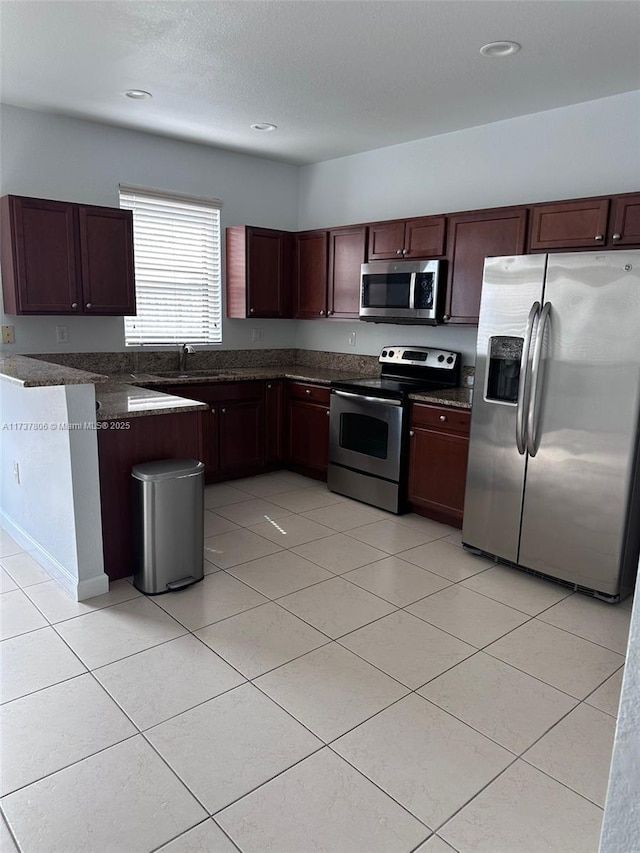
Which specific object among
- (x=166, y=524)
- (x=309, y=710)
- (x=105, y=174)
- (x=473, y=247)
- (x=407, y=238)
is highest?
(x=105, y=174)

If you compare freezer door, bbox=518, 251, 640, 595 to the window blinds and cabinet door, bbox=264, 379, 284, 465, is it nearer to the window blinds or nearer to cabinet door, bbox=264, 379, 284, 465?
cabinet door, bbox=264, 379, 284, 465

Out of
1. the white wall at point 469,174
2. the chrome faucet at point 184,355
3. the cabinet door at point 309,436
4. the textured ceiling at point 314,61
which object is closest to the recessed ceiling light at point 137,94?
Result: the textured ceiling at point 314,61

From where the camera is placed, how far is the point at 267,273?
5.16 metres

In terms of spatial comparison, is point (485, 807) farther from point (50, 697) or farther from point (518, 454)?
point (518, 454)

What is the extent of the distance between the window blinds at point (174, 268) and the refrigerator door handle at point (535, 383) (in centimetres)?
302

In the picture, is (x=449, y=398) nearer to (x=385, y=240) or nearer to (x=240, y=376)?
(x=385, y=240)

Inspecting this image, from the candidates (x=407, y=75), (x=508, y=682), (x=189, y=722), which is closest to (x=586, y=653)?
(x=508, y=682)

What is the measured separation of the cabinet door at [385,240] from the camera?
4406mm

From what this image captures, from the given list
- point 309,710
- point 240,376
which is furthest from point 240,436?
point 309,710

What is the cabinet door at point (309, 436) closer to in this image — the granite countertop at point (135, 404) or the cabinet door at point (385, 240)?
the cabinet door at point (385, 240)

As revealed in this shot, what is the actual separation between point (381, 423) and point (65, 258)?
7.85 ft

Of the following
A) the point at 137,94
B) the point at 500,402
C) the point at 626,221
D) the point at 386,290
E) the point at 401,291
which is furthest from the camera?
the point at 386,290

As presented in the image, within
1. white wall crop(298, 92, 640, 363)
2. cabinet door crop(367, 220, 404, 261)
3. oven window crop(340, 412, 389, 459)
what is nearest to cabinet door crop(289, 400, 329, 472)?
oven window crop(340, 412, 389, 459)

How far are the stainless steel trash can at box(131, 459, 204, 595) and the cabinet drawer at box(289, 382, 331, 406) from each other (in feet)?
6.13
